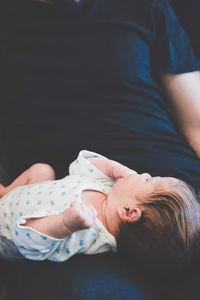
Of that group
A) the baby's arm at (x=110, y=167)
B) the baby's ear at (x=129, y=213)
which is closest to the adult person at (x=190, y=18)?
the baby's arm at (x=110, y=167)

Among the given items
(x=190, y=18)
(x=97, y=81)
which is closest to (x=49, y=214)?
(x=97, y=81)

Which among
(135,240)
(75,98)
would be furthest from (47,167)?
(135,240)

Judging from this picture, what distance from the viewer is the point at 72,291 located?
743 mm

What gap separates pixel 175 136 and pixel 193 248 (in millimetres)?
451

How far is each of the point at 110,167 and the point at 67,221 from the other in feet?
0.96

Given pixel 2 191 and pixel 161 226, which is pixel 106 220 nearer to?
pixel 161 226

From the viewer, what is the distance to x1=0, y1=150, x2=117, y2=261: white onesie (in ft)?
2.70

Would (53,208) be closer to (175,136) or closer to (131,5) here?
(175,136)

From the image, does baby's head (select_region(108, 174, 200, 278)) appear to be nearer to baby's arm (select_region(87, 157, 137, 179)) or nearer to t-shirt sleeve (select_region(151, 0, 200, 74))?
baby's arm (select_region(87, 157, 137, 179))

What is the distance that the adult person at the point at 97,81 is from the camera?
3.53 ft

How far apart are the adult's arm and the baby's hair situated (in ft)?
1.35

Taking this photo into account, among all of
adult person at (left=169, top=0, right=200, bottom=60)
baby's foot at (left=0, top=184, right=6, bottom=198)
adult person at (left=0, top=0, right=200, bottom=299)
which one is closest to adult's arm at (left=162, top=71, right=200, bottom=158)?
adult person at (left=0, top=0, right=200, bottom=299)

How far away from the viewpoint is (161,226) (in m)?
0.81

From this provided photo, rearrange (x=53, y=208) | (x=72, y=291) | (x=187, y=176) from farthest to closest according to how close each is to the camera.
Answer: (x=187, y=176)
(x=53, y=208)
(x=72, y=291)
